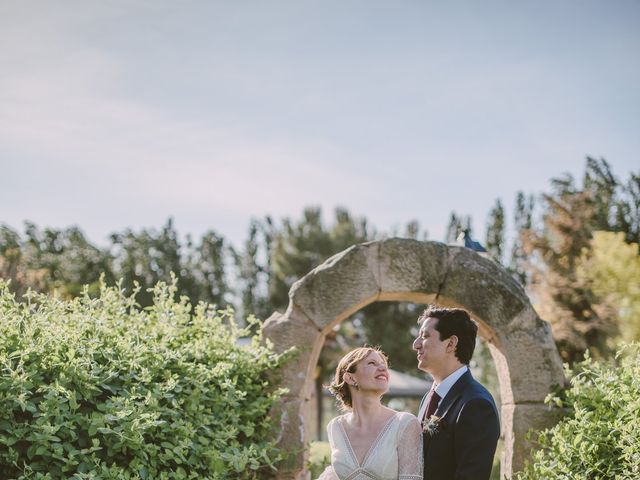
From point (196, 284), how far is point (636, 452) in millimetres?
21249

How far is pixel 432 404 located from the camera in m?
3.52

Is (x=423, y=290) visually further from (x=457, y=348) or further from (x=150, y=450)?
(x=150, y=450)

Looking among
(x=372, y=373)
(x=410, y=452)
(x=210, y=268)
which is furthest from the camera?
(x=210, y=268)

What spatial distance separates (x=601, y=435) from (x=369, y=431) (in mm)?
1686

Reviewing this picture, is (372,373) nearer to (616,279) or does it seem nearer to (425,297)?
(425,297)

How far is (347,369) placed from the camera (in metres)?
3.62

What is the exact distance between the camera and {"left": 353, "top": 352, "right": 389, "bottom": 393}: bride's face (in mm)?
3506

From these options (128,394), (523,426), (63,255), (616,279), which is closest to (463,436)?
(128,394)

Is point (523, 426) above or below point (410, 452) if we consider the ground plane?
below

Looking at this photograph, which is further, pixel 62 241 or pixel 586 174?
pixel 62 241

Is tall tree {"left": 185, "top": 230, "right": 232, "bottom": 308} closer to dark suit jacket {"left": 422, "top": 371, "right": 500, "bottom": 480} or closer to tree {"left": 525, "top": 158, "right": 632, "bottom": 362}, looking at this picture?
tree {"left": 525, "top": 158, "right": 632, "bottom": 362}

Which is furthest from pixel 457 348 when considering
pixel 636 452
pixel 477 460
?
pixel 636 452

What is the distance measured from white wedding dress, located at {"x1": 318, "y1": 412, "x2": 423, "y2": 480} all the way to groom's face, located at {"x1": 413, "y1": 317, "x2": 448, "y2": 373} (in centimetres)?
30

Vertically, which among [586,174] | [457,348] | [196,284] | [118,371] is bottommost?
[196,284]
